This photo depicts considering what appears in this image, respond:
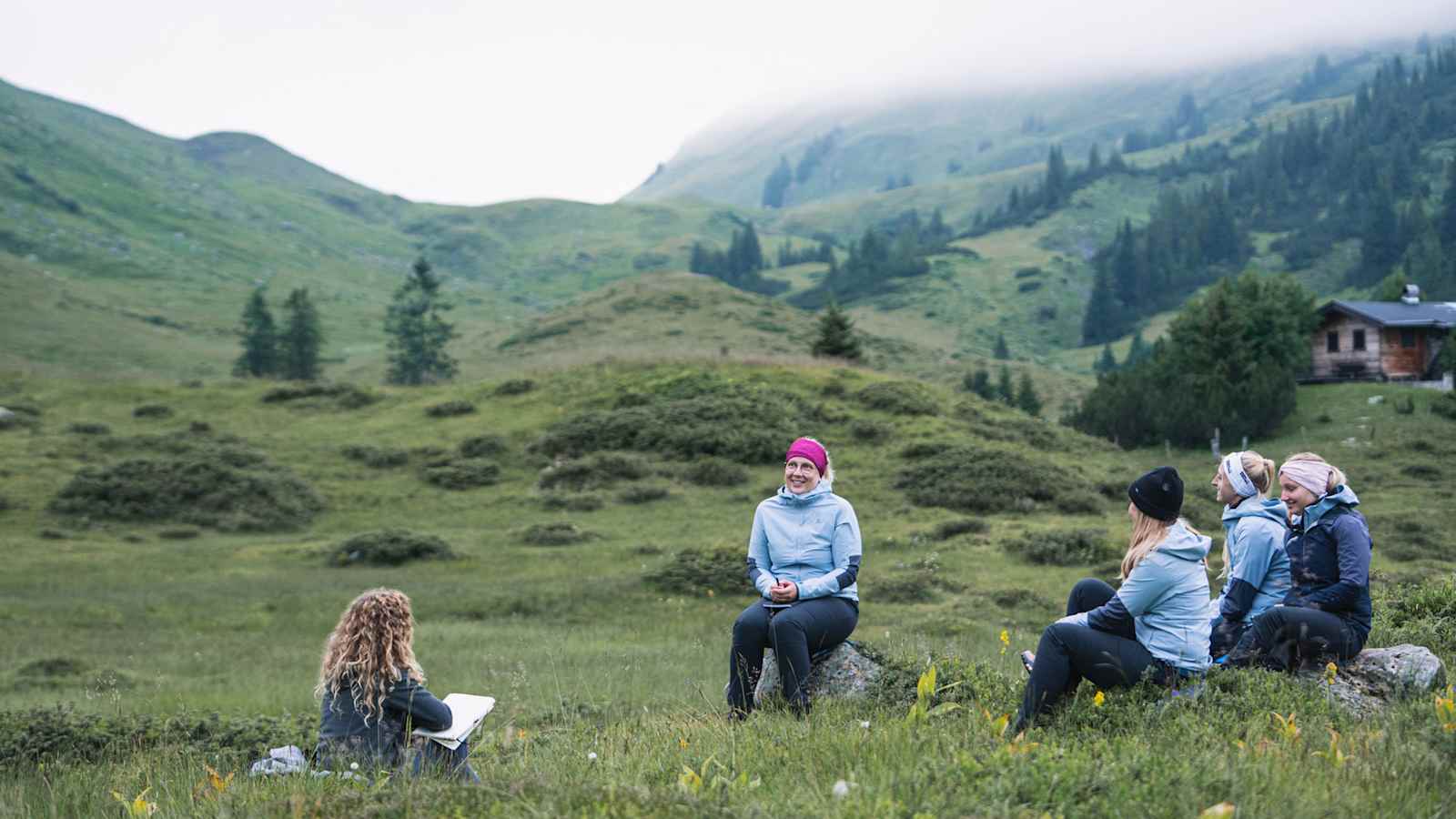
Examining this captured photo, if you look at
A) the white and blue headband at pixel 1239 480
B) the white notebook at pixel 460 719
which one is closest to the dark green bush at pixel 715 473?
the white and blue headband at pixel 1239 480

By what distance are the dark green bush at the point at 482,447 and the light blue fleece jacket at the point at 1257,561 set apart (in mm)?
27209

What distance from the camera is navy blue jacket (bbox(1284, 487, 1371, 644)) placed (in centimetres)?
684

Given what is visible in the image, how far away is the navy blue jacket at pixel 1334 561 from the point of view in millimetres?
6840

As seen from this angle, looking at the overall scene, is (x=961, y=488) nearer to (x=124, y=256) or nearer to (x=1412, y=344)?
(x=1412, y=344)

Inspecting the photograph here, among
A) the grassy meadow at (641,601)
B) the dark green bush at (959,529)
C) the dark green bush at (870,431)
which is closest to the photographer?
the grassy meadow at (641,601)

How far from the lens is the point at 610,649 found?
46.5ft

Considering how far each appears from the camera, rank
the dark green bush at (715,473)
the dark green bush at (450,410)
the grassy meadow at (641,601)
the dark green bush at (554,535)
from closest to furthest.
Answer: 1. the grassy meadow at (641,601)
2. the dark green bush at (554,535)
3. the dark green bush at (715,473)
4. the dark green bush at (450,410)

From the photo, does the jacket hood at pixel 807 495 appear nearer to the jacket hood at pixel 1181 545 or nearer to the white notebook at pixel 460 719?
the jacket hood at pixel 1181 545

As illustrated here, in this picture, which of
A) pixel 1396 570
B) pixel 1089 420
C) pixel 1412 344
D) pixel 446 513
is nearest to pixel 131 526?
pixel 446 513

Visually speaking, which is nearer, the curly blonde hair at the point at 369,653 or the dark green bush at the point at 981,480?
the curly blonde hair at the point at 369,653

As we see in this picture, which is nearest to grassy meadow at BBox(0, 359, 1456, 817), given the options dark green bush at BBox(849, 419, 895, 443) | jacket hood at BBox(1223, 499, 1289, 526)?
dark green bush at BBox(849, 419, 895, 443)

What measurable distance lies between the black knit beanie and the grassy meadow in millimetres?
1083

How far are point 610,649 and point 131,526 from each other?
1752 centimetres

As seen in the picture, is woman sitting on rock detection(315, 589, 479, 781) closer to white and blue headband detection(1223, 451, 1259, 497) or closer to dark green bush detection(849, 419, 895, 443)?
white and blue headband detection(1223, 451, 1259, 497)
